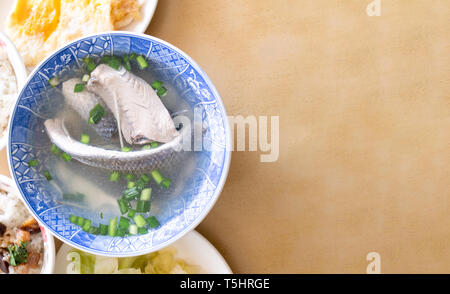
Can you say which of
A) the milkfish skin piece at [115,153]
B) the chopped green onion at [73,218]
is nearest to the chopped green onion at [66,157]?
the milkfish skin piece at [115,153]

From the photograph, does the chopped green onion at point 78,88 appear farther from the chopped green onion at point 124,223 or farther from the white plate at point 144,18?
the chopped green onion at point 124,223

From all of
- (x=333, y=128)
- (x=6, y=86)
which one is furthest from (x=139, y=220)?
(x=333, y=128)

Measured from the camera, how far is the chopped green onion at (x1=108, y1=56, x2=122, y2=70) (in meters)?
1.05

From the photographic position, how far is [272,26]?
1252 millimetres

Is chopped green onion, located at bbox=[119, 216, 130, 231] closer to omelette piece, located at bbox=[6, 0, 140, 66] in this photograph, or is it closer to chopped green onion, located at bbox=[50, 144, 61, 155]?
chopped green onion, located at bbox=[50, 144, 61, 155]

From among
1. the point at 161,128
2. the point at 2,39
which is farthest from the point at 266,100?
the point at 2,39

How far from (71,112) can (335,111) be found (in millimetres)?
713

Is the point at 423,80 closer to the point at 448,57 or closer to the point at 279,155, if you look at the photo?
the point at 448,57

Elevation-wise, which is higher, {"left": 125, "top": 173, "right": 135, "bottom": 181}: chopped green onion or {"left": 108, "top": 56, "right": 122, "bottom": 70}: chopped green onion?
{"left": 108, "top": 56, "right": 122, "bottom": 70}: chopped green onion

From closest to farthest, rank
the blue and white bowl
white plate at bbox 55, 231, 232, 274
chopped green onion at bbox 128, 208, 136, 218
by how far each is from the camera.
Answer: the blue and white bowl < chopped green onion at bbox 128, 208, 136, 218 < white plate at bbox 55, 231, 232, 274

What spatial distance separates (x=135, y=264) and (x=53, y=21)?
2.31 feet

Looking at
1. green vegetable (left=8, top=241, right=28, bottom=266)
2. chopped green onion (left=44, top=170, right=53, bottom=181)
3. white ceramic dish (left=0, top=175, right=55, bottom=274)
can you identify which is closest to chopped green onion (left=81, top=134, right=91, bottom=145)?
chopped green onion (left=44, top=170, right=53, bottom=181)

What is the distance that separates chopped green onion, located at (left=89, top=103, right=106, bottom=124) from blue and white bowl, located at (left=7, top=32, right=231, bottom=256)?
10cm

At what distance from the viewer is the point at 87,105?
1.08 meters
